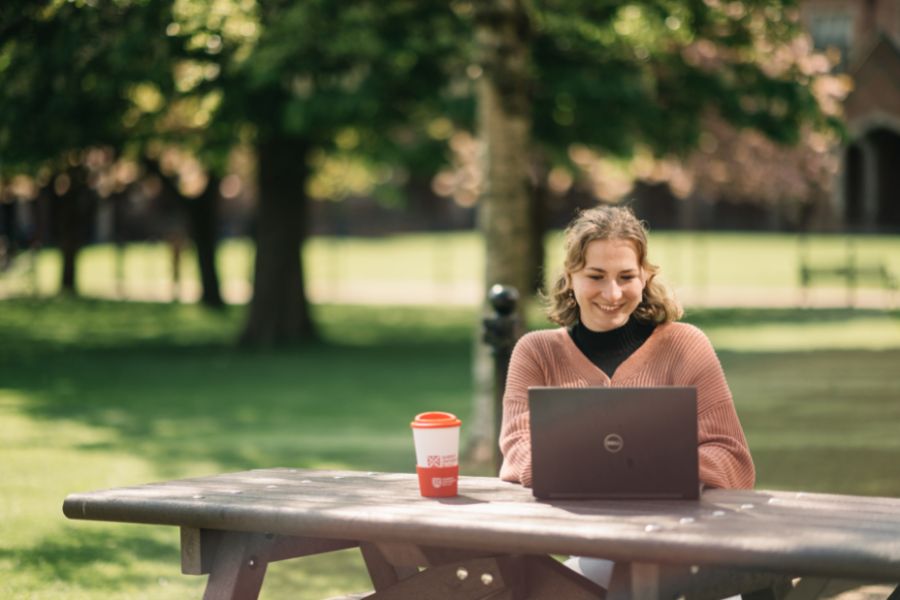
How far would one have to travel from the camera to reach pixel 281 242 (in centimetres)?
2334

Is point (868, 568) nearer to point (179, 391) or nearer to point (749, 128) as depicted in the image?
Result: point (179, 391)

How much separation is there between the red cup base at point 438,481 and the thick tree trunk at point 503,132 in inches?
274

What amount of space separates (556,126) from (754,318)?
7.14 meters

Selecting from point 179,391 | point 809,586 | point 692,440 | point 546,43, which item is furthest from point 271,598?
point 546,43

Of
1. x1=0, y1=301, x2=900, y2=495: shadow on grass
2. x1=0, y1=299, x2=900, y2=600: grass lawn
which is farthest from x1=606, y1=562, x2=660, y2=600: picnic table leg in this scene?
x1=0, y1=301, x2=900, y2=495: shadow on grass

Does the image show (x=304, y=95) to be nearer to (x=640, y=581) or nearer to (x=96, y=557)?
(x=96, y=557)

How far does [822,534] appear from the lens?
3617 mm

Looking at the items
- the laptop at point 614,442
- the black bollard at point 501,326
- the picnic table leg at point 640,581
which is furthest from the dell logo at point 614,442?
the black bollard at point 501,326

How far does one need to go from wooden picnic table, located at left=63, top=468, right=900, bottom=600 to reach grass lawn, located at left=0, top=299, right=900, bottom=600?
2447 mm

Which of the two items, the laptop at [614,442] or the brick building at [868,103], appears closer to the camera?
the laptop at [614,442]

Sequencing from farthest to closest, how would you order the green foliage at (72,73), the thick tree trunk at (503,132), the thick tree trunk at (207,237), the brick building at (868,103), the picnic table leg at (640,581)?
the brick building at (868,103)
the thick tree trunk at (207,237)
the green foliage at (72,73)
the thick tree trunk at (503,132)
the picnic table leg at (640,581)

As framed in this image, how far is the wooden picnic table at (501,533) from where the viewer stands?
11.8ft

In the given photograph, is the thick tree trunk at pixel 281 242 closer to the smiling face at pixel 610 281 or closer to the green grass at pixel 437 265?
the green grass at pixel 437 265

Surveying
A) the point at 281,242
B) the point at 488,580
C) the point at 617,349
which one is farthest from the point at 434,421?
the point at 281,242
